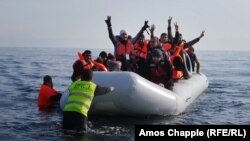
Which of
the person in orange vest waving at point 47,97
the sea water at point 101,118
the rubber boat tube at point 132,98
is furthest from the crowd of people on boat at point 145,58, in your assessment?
the sea water at point 101,118

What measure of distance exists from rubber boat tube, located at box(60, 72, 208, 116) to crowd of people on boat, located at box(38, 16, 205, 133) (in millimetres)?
497

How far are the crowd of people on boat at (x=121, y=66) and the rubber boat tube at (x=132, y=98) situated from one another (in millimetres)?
497

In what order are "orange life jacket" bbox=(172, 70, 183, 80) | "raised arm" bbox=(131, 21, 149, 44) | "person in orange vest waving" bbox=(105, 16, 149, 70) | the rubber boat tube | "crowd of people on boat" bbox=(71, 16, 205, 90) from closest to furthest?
the rubber boat tube
"crowd of people on boat" bbox=(71, 16, 205, 90)
"orange life jacket" bbox=(172, 70, 183, 80)
"person in orange vest waving" bbox=(105, 16, 149, 70)
"raised arm" bbox=(131, 21, 149, 44)

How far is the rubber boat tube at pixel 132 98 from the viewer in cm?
790

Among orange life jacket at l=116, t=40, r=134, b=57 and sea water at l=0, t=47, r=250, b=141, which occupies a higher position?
orange life jacket at l=116, t=40, r=134, b=57

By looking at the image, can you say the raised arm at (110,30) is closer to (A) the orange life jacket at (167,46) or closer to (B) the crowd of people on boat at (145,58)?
(B) the crowd of people on boat at (145,58)

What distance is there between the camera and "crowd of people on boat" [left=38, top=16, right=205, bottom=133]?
271 inches

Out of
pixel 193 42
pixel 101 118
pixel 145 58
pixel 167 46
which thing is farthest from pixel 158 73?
pixel 193 42

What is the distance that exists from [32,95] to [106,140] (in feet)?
17.9

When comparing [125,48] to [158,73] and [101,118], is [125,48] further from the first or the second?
[101,118]

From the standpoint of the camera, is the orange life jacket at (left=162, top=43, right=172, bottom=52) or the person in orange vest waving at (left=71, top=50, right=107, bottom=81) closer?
the person in orange vest waving at (left=71, top=50, right=107, bottom=81)

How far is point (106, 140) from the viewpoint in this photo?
686 centimetres

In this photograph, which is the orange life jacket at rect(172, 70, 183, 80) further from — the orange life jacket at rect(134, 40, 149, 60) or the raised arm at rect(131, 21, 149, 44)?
the raised arm at rect(131, 21, 149, 44)

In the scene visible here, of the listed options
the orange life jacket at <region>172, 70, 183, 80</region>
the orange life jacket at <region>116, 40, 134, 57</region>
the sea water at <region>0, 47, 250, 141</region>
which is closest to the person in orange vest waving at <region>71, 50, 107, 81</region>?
the sea water at <region>0, 47, 250, 141</region>
